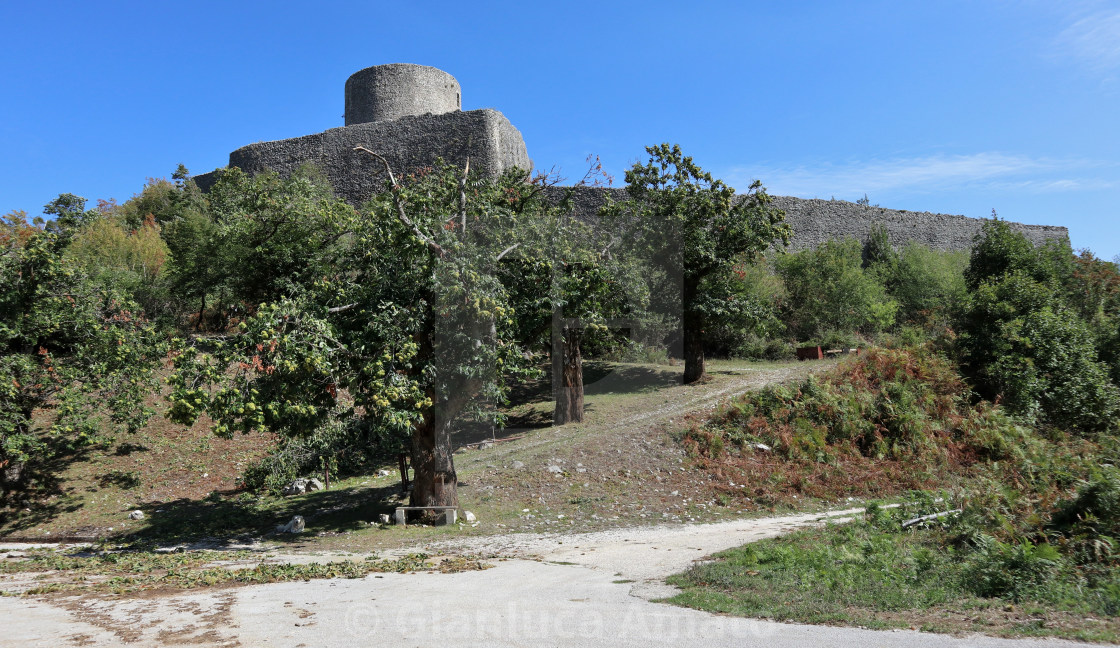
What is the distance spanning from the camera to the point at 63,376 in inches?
501

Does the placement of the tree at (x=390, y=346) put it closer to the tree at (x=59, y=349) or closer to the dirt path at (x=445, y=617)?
the dirt path at (x=445, y=617)

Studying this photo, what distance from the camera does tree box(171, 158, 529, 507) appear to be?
924 cm

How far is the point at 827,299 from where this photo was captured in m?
28.1

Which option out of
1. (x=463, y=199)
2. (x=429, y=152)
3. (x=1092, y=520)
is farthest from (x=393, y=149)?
(x=1092, y=520)

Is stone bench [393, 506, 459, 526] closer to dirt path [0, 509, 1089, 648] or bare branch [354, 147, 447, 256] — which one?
dirt path [0, 509, 1089, 648]

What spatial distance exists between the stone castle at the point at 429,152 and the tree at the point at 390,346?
672 inches

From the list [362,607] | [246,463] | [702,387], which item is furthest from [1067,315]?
[246,463]

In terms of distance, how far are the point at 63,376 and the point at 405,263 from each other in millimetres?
7400

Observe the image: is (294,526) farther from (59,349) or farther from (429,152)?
(429,152)

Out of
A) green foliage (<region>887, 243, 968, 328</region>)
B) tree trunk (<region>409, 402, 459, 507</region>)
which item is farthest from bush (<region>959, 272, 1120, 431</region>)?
tree trunk (<region>409, 402, 459, 507</region>)

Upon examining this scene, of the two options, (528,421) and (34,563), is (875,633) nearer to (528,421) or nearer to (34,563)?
(34,563)

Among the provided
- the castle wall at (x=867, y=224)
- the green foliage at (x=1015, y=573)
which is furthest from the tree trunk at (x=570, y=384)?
the castle wall at (x=867, y=224)

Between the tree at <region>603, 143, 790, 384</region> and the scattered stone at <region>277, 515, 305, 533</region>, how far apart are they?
1104 cm

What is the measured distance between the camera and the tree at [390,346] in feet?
30.3
